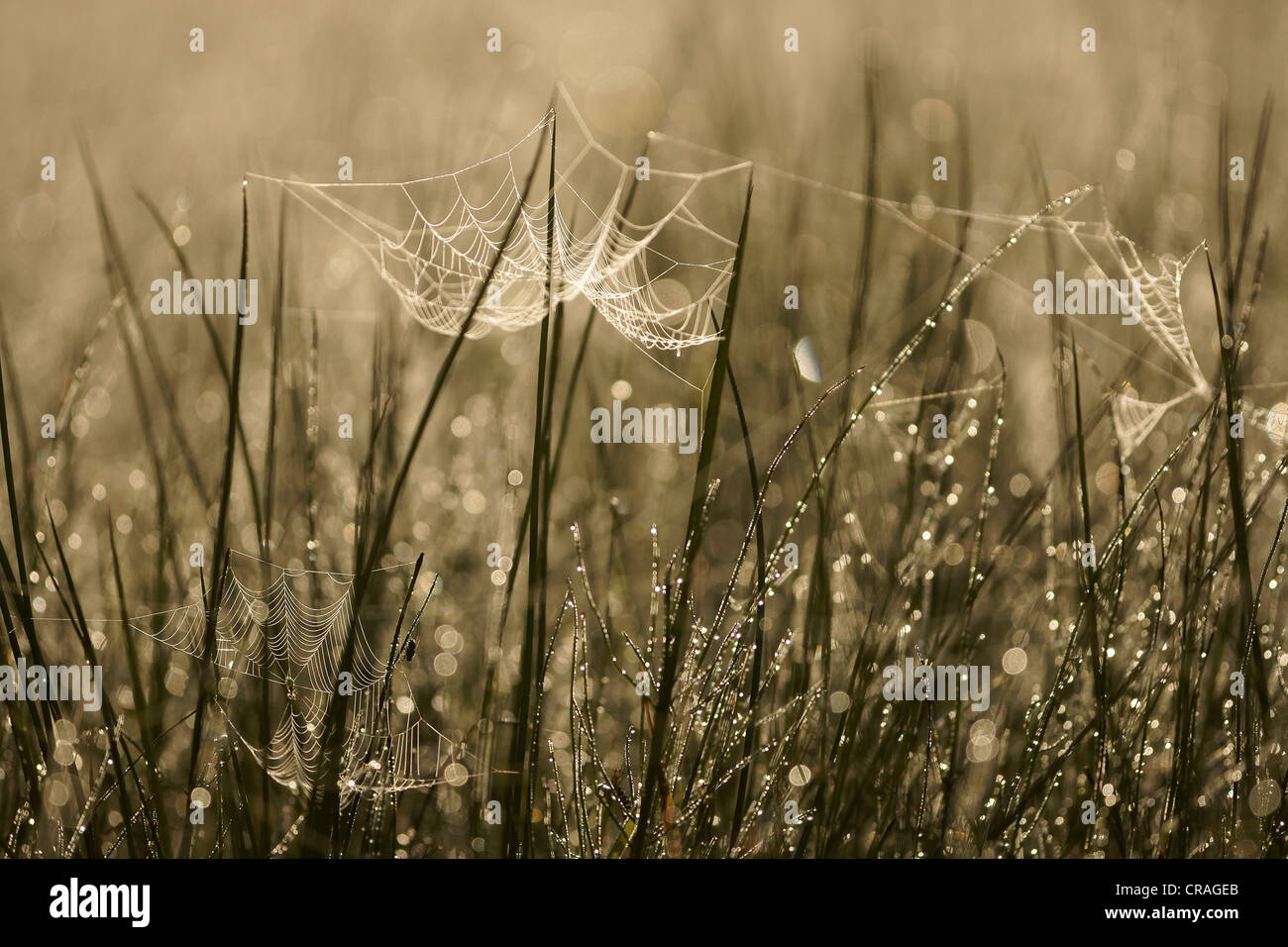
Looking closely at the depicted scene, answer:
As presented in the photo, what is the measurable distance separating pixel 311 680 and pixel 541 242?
Answer: 3.32 feet

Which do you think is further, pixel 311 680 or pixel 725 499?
pixel 725 499

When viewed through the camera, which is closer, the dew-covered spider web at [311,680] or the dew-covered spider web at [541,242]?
the dew-covered spider web at [311,680]

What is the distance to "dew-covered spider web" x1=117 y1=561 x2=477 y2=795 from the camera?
4.34 ft

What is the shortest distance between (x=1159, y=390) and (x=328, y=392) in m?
2.01

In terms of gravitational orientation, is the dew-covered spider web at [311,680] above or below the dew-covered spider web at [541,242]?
below

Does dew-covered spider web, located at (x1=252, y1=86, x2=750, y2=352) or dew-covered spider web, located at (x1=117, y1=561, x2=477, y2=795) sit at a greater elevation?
dew-covered spider web, located at (x1=252, y1=86, x2=750, y2=352)

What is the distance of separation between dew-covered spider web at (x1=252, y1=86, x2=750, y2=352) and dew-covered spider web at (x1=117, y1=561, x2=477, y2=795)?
67 centimetres

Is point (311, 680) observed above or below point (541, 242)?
below

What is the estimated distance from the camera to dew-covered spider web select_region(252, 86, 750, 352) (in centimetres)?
209

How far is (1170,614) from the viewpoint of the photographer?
153cm

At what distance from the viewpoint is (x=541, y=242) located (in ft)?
6.24

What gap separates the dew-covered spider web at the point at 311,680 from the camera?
1323 millimetres

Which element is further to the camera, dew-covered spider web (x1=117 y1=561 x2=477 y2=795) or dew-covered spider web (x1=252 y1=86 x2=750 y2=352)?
dew-covered spider web (x1=252 y1=86 x2=750 y2=352)

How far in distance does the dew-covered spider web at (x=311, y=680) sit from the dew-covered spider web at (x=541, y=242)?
67cm
